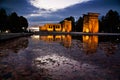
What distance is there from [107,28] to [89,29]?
1375 centimetres

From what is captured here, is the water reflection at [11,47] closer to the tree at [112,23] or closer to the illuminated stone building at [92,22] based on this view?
the illuminated stone building at [92,22]

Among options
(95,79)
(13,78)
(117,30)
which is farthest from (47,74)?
(117,30)

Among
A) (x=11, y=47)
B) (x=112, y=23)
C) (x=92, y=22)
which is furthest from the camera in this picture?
(x=112, y=23)

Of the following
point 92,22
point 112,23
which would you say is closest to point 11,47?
point 92,22

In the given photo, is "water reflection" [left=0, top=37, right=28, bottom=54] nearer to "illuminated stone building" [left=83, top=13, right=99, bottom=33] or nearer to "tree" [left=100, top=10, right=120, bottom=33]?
"illuminated stone building" [left=83, top=13, right=99, bottom=33]

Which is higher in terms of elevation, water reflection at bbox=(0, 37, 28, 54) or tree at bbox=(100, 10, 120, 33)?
tree at bbox=(100, 10, 120, 33)

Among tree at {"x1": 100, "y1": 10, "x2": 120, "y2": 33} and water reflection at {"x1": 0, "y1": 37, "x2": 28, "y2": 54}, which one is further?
tree at {"x1": 100, "y1": 10, "x2": 120, "y2": 33}

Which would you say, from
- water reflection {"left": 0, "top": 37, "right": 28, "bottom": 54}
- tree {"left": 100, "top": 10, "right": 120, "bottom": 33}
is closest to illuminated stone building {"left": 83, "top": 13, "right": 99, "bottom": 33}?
tree {"left": 100, "top": 10, "right": 120, "bottom": 33}

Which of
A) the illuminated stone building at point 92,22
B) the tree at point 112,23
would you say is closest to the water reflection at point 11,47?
the illuminated stone building at point 92,22

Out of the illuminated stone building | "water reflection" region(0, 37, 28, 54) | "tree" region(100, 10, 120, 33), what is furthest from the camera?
"tree" region(100, 10, 120, 33)

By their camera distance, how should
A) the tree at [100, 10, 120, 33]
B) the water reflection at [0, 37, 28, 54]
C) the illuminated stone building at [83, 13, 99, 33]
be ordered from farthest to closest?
1. the tree at [100, 10, 120, 33]
2. the illuminated stone building at [83, 13, 99, 33]
3. the water reflection at [0, 37, 28, 54]

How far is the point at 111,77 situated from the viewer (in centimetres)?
613

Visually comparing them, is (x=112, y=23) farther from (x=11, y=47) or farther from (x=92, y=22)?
(x=11, y=47)

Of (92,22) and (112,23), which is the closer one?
(92,22)
